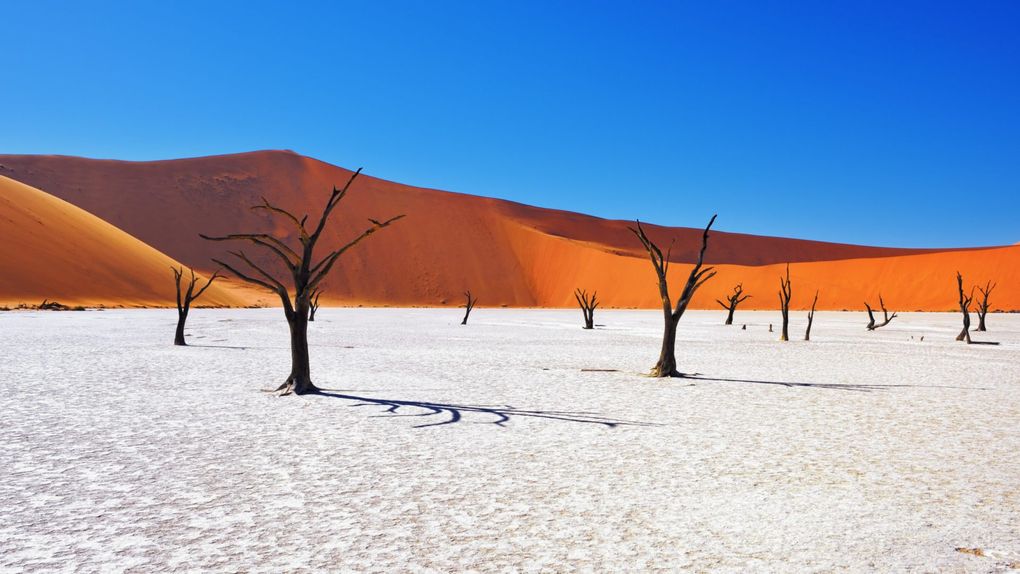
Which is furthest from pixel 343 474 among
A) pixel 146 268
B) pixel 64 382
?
pixel 146 268

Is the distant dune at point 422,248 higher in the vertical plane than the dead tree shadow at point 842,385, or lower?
higher

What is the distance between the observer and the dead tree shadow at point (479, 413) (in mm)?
7855

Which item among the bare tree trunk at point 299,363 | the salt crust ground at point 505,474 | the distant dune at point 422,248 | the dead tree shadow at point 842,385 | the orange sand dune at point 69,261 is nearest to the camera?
the salt crust ground at point 505,474

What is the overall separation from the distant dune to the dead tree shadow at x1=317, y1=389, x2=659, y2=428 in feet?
210

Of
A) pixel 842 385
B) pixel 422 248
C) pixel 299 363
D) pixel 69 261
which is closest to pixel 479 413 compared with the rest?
pixel 299 363

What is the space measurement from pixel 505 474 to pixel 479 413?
287 cm

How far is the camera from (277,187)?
94312mm

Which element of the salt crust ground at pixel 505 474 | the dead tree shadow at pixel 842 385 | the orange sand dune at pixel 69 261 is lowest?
the salt crust ground at pixel 505 474

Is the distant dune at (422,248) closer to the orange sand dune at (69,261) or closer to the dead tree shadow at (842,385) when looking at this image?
the orange sand dune at (69,261)

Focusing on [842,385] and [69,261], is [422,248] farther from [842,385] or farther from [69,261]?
[842,385]

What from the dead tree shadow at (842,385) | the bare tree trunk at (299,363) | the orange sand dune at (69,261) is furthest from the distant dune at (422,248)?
the bare tree trunk at (299,363)

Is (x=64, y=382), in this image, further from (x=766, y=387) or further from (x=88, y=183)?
(x=88, y=183)

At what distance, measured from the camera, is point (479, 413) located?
8367 millimetres

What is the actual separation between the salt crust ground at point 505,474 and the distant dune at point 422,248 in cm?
6330
